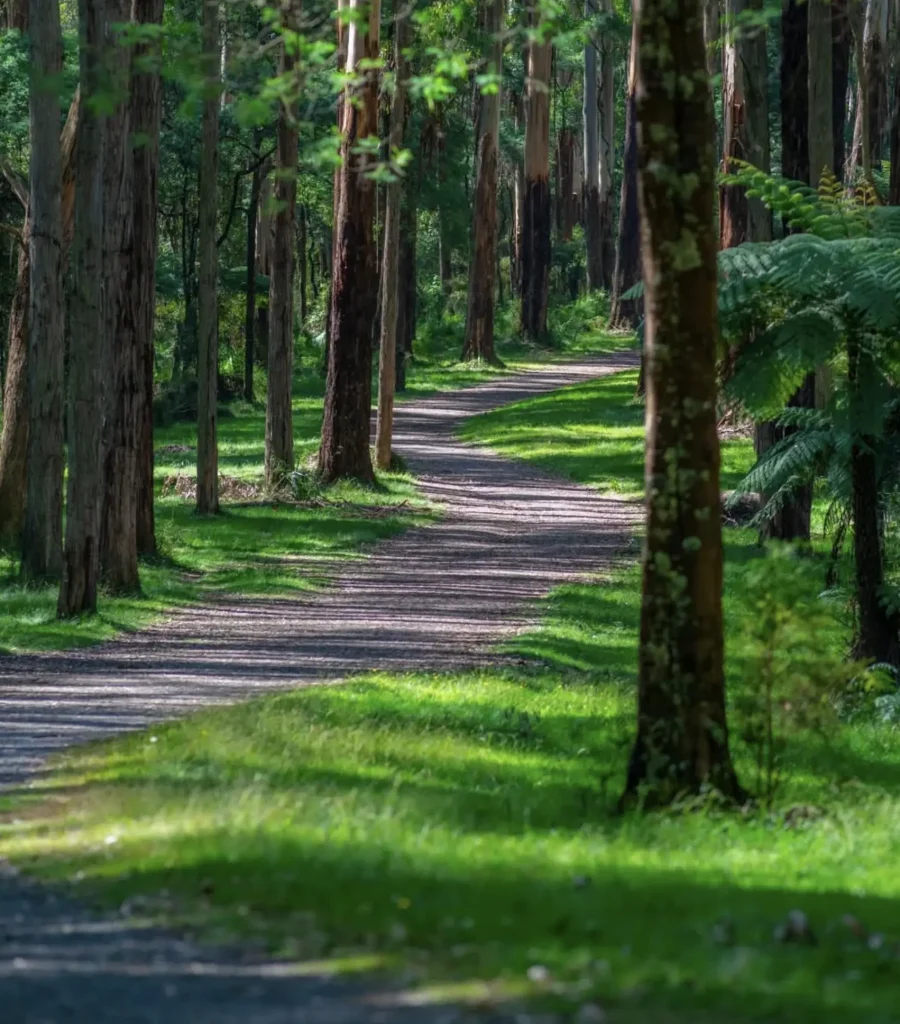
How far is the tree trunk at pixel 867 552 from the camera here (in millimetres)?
12625

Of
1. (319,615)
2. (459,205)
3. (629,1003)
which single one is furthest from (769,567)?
(459,205)

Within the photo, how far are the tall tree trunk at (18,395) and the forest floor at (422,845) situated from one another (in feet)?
20.3

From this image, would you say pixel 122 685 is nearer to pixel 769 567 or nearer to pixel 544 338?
pixel 769 567

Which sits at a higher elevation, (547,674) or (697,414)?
(697,414)

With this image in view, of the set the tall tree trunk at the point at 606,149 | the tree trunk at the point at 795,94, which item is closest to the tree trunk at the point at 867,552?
the tree trunk at the point at 795,94

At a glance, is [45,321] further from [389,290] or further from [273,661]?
[389,290]

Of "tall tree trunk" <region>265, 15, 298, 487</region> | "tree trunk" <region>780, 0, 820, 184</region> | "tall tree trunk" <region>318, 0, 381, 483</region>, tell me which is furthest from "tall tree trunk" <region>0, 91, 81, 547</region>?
"tree trunk" <region>780, 0, 820, 184</region>

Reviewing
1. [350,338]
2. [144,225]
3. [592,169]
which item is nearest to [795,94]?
[144,225]

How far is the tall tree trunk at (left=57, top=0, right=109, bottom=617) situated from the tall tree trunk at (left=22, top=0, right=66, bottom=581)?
141 centimetres

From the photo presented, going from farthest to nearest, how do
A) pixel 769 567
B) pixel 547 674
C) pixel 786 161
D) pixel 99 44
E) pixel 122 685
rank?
pixel 786 161 → pixel 99 44 → pixel 547 674 → pixel 122 685 → pixel 769 567

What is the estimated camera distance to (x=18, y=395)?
70.3 feet

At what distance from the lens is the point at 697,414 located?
27.3 ft

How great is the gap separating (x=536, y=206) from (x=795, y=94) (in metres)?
32.2

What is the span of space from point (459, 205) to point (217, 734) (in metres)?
43.6
